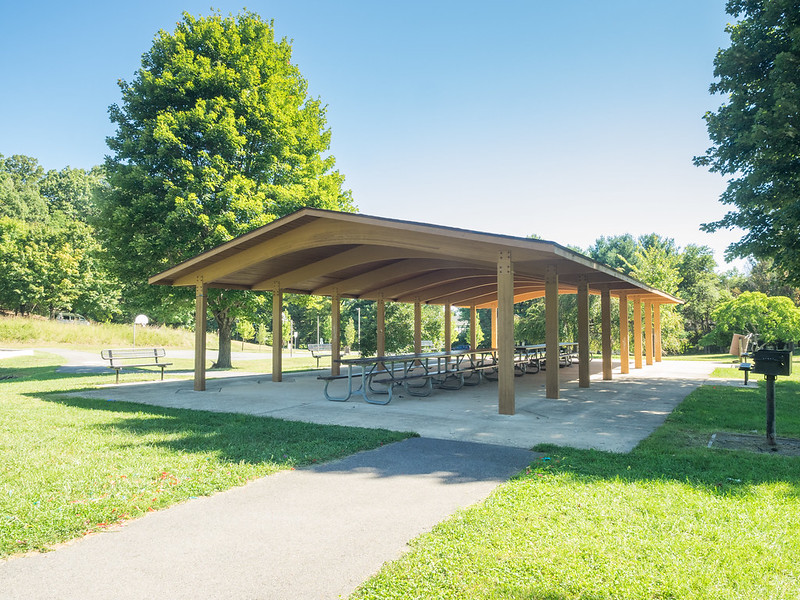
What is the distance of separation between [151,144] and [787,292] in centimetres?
4328

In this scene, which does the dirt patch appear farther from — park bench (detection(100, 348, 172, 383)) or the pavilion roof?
park bench (detection(100, 348, 172, 383))

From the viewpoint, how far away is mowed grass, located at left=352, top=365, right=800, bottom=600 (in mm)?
2512

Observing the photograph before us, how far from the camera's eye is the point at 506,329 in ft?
26.0

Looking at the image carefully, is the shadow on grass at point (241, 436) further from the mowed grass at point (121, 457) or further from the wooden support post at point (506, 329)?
the wooden support post at point (506, 329)

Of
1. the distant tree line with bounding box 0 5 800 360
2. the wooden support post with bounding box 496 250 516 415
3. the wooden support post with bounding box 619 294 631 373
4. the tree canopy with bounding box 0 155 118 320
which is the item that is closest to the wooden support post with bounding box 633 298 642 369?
the wooden support post with bounding box 619 294 631 373

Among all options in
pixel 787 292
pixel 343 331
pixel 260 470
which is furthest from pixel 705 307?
pixel 260 470

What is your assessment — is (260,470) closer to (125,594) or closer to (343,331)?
(125,594)

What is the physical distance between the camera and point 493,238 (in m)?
7.69

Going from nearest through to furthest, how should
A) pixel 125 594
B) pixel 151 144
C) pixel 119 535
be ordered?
pixel 125 594 → pixel 119 535 → pixel 151 144

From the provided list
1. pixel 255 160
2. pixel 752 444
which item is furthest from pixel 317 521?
pixel 255 160

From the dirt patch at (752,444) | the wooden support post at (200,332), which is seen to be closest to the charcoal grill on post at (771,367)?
the dirt patch at (752,444)

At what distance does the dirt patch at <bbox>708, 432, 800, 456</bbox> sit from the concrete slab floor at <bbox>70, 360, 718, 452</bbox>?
0.81 m

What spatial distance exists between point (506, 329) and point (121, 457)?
A: 18.3 ft

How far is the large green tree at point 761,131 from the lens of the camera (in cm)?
981
